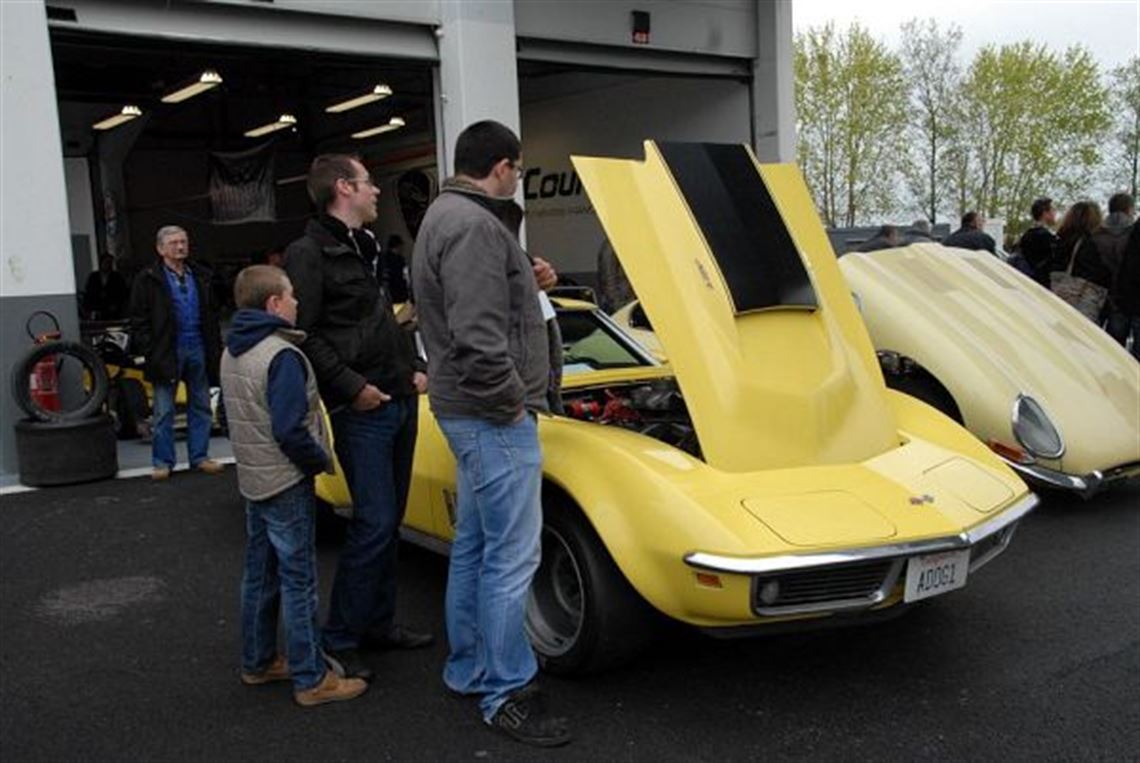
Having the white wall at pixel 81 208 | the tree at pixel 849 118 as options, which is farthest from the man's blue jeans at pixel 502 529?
the tree at pixel 849 118

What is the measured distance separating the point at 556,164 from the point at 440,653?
12960 mm

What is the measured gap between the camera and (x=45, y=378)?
7.25 meters

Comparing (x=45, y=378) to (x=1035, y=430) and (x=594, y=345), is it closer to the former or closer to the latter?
(x=594, y=345)

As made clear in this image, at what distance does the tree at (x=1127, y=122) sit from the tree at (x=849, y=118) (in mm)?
7809

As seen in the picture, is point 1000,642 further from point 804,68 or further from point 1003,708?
point 804,68

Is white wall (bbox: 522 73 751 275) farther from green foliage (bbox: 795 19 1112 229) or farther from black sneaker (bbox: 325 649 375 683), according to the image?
green foliage (bbox: 795 19 1112 229)

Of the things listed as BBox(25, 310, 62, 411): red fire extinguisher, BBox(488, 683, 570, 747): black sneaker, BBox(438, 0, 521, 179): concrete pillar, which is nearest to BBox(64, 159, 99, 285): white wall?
BBox(438, 0, 521, 179): concrete pillar

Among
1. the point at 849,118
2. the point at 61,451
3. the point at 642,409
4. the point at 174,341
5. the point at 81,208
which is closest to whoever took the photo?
the point at 642,409

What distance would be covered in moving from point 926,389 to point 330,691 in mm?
3985

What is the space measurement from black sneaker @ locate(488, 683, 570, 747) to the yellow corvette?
0.31 meters

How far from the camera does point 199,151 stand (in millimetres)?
22344

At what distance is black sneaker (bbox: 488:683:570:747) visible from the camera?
313 centimetres

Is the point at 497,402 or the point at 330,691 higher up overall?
the point at 497,402

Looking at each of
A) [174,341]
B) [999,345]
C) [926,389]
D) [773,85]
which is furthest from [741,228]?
[773,85]
